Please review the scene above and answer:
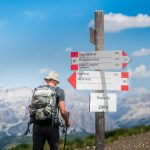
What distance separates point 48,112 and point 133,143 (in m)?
8.01

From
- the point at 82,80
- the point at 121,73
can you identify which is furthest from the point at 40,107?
the point at 121,73

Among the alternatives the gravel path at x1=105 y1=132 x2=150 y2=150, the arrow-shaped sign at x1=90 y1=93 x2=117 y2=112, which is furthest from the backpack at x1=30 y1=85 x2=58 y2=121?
the gravel path at x1=105 y1=132 x2=150 y2=150

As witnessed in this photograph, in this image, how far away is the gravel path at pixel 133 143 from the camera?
18.2 m

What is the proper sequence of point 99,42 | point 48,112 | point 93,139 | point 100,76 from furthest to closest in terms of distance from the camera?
point 93,139 < point 99,42 < point 100,76 < point 48,112

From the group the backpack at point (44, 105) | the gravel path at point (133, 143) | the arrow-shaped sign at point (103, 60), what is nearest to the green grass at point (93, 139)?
the gravel path at point (133, 143)

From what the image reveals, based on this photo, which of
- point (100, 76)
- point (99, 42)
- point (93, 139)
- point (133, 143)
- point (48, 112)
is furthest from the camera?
point (93, 139)

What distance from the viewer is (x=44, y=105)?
1170cm

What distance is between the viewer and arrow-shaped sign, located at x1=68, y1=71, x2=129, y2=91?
1259 cm

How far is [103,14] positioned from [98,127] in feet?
9.37

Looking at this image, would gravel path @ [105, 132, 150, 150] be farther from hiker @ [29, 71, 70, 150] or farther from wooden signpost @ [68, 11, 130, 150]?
hiker @ [29, 71, 70, 150]

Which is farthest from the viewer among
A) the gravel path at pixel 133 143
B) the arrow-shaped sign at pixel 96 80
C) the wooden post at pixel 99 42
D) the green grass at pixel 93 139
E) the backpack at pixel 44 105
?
the green grass at pixel 93 139

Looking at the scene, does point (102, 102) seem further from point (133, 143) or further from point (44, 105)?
point (133, 143)

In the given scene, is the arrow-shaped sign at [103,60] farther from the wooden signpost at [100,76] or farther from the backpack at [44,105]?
the backpack at [44,105]

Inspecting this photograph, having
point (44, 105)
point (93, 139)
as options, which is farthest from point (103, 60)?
point (93, 139)
